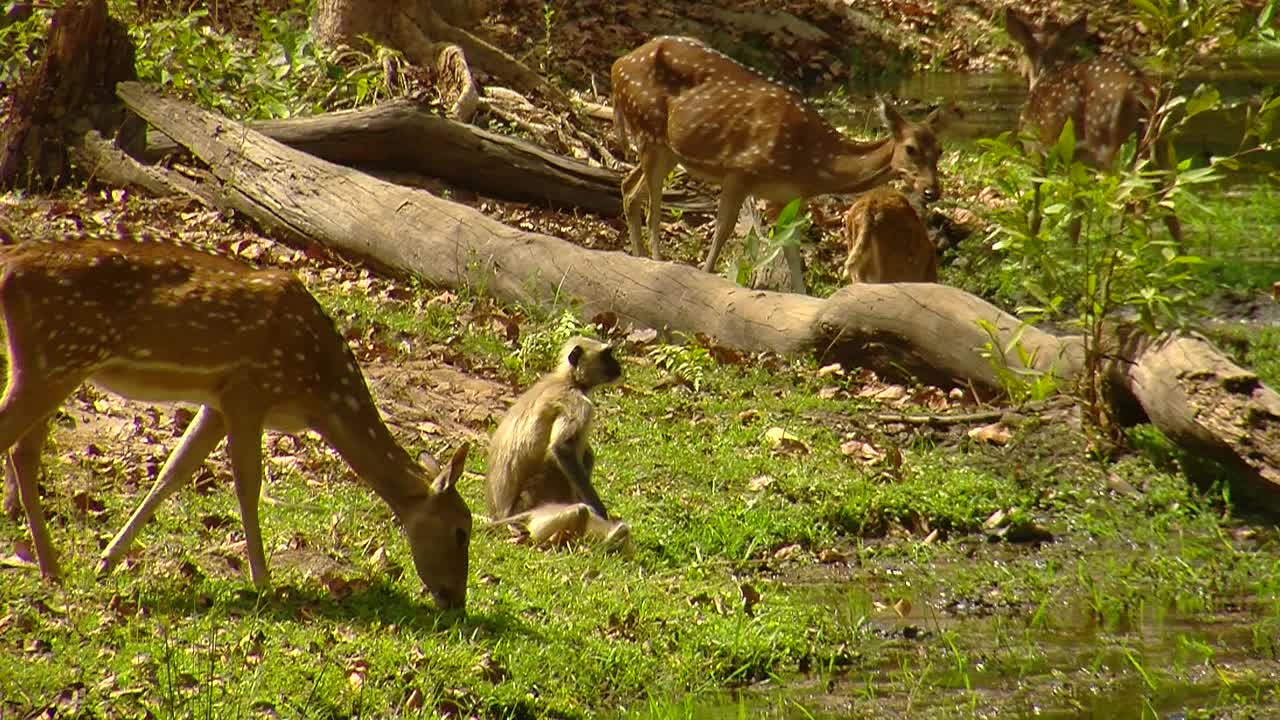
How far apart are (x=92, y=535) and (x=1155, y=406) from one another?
18.4 ft

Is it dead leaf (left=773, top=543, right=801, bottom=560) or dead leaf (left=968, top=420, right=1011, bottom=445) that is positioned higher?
dead leaf (left=968, top=420, right=1011, bottom=445)

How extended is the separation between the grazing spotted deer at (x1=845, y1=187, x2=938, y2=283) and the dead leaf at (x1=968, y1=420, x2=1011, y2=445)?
2.90 meters

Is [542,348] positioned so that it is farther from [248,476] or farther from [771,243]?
[248,476]

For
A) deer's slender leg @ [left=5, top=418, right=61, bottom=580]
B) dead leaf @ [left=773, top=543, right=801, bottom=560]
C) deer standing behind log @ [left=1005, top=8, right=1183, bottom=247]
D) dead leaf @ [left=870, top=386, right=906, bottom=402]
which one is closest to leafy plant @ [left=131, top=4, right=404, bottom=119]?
deer standing behind log @ [left=1005, top=8, right=1183, bottom=247]

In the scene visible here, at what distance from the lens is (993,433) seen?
428 inches

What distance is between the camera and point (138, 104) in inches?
593

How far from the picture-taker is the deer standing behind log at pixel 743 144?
14805 mm

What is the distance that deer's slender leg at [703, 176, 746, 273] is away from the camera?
1461 centimetres

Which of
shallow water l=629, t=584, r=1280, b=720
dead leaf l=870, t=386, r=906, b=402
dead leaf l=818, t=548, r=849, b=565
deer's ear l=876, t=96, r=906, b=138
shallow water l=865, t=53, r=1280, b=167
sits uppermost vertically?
deer's ear l=876, t=96, r=906, b=138

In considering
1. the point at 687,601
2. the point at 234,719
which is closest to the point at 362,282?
the point at 687,601

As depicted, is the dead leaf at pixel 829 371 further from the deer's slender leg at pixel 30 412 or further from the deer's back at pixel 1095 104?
the deer's slender leg at pixel 30 412

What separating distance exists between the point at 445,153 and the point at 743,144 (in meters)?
2.64

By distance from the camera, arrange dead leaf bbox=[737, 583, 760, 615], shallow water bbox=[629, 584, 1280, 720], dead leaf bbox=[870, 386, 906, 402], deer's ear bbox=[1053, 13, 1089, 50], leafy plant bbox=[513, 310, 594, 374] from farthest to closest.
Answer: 1. deer's ear bbox=[1053, 13, 1089, 50]
2. leafy plant bbox=[513, 310, 594, 374]
3. dead leaf bbox=[870, 386, 906, 402]
4. dead leaf bbox=[737, 583, 760, 615]
5. shallow water bbox=[629, 584, 1280, 720]

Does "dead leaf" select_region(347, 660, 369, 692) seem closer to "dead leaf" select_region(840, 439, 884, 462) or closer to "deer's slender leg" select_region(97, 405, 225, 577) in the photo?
"deer's slender leg" select_region(97, 405, 225, 577)
